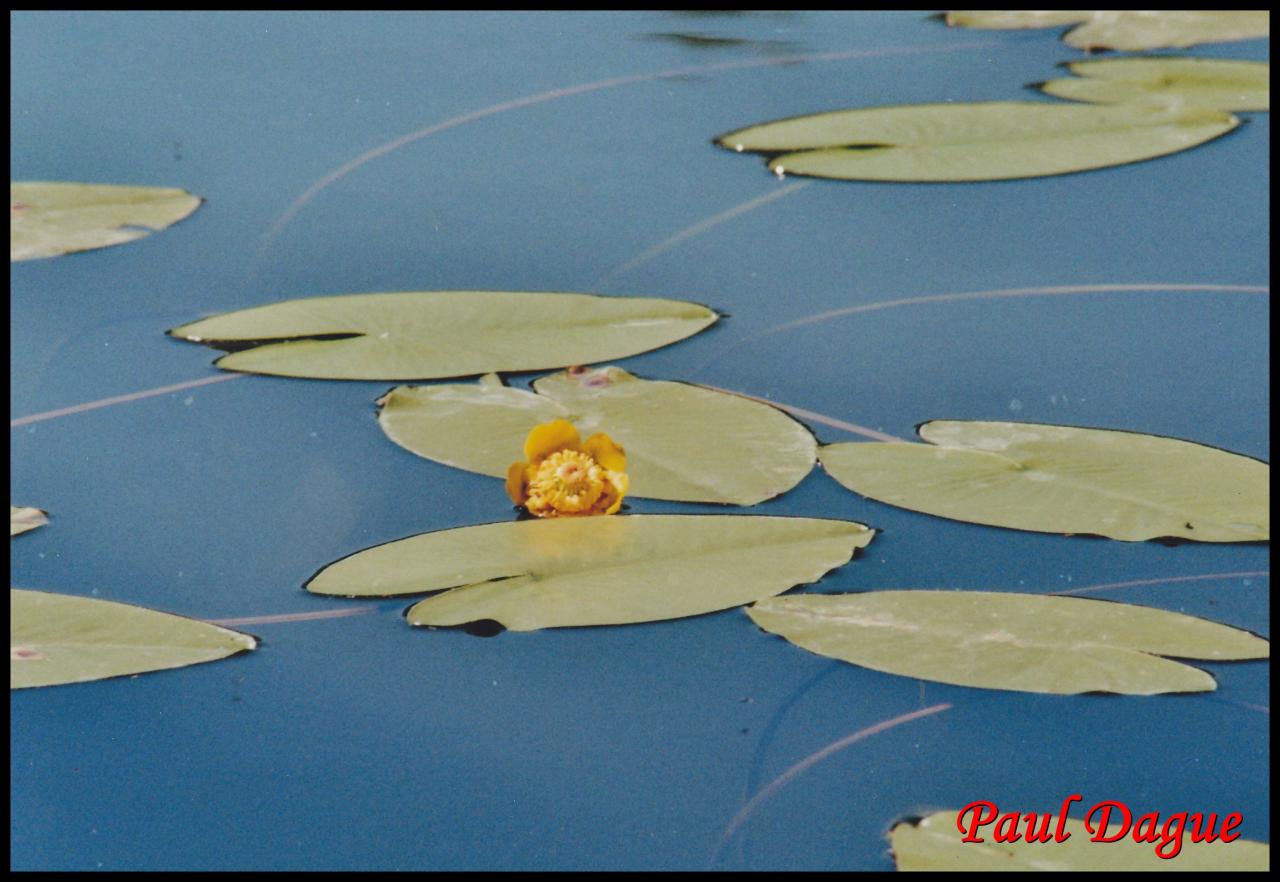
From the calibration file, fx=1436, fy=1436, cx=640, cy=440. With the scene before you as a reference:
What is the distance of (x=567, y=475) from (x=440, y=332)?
0.49m

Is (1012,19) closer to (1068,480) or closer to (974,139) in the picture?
(974,139)

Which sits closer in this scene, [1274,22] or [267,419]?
[267,419]

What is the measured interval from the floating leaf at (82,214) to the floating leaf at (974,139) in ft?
3.22

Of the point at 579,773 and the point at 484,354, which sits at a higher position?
the point at 484,354

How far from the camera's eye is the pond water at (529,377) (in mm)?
1153

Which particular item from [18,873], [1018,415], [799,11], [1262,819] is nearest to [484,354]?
[1018,415]

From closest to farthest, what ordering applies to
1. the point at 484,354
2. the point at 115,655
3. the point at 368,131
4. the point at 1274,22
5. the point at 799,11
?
the point at 115,655, the point at 484,354, the point at 368,131, the point at 1274,22, the point at 799,11

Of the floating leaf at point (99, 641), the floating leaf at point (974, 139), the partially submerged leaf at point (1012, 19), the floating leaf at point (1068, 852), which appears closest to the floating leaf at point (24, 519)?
the floating leaf at point (99, 641)

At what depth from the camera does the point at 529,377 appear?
6.00 feet

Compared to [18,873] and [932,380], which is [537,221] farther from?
[18,873]

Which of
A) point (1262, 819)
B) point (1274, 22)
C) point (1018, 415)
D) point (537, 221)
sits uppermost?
point (1274, 22)

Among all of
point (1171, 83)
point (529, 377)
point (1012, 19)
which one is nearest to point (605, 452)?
point (529, 377)

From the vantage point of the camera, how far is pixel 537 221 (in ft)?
7.51

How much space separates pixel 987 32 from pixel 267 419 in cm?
218
